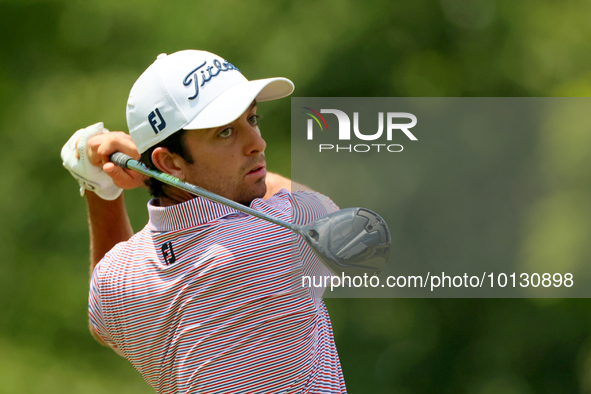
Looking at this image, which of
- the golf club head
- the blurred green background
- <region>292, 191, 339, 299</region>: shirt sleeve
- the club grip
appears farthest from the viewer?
the blurred green background

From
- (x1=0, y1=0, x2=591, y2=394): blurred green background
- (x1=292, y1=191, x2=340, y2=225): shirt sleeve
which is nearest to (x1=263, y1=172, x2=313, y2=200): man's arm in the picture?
(x1=292, y1=191, x2=340, y2=225): shirt sleeve

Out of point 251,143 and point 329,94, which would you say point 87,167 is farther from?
point 329,94

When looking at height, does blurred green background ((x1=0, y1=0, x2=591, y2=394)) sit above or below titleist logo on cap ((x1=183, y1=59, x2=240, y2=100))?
above

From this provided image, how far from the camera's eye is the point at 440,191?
1.95 meters

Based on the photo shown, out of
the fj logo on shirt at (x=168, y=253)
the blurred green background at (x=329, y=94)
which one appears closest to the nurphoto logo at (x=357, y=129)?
the blurred green background at (x=329, y=94)

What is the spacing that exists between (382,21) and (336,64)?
0.81ft

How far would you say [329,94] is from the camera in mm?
2334

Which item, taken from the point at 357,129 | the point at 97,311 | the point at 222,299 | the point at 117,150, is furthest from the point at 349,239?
the point at 357,129

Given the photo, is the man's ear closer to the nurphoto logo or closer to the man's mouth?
the man's mouth

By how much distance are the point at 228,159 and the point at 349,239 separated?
287 mm

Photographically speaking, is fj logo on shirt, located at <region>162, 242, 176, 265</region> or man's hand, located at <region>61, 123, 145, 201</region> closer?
fj logo on shirt, located at <region>162, 242, 176, 265</region>

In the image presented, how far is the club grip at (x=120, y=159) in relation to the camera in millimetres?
1195

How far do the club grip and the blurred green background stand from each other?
1.11 meters

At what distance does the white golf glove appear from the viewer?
4.50 ft
